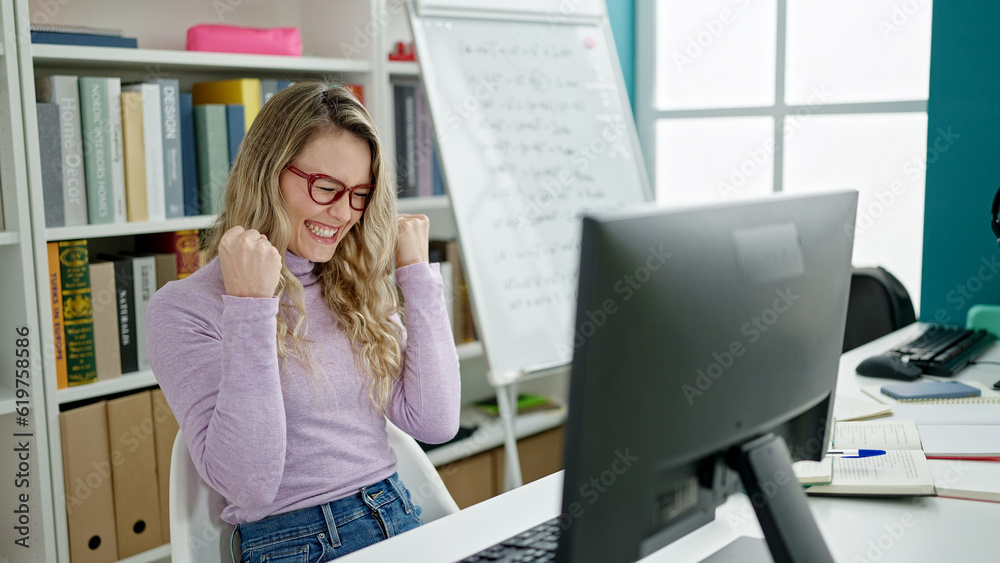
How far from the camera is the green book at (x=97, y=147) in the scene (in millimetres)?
1793

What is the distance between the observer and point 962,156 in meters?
2.24

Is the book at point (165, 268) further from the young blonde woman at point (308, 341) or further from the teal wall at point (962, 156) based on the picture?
the teal wall at point (962, 156)

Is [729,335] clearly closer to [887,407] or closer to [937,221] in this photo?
[887,407]

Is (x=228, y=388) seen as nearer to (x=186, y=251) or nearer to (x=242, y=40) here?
(x=186, y=251)

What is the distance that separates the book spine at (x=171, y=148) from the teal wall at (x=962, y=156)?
195 centimetres

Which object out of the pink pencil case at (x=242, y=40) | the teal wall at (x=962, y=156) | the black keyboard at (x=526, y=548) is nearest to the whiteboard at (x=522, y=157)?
the pink pencil case at (x=242, y=40)

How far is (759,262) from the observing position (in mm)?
772

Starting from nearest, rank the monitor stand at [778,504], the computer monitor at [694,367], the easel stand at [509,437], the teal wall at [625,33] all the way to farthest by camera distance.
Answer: the computer monitor at [694,367] → the monitor stand at [778,504] → the easel stand at [509,437] → the teal wall at [625,33]

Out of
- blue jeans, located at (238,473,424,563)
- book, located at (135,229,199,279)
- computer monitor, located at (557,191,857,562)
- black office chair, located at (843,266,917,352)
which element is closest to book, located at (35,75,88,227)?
book, located at (135,229,199,279)

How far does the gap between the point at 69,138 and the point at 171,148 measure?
0.22 metres

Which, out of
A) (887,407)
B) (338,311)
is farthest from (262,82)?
(887,407)

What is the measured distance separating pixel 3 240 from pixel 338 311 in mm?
829

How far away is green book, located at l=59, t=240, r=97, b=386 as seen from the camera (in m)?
1.80

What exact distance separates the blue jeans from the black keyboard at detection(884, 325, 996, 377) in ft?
3.76
